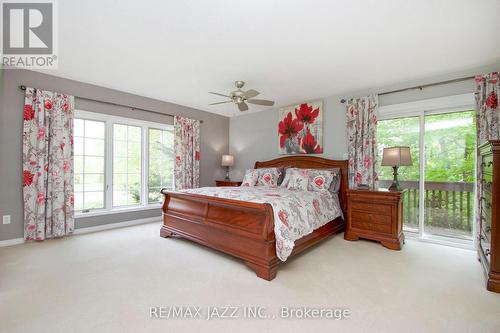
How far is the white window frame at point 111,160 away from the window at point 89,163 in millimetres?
67

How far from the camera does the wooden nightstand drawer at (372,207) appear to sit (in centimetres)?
322

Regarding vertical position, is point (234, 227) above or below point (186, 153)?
below

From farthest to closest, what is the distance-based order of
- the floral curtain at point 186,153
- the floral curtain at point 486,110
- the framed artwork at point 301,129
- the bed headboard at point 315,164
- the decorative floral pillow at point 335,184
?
the floral curtain at point 186,153 < the framed artwork at point 301,129 < the bed headboard at point 315,164 < the decorative floral pillow at point 335,184 < the floral curtain at point 486,110

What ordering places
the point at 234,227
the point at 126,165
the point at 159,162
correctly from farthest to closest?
the point at 159,162
the point at 126,165
the point at 234,227

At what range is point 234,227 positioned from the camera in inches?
103

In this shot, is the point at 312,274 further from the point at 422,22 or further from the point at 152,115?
the point at 152,115

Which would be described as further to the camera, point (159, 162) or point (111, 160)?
point (159, 162)

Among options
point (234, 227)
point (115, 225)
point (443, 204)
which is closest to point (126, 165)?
point (115, 225)

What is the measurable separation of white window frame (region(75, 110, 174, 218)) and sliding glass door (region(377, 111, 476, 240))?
14.9 feet

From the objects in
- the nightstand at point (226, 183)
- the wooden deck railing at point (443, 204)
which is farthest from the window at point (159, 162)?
the wooden deck railing at point (443, 204)

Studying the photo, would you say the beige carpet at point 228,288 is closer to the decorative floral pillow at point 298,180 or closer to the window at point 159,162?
the decorative floral pillow at point 298,180

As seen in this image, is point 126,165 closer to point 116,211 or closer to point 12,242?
point 116,211

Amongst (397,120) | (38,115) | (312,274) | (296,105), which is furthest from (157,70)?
(397,120)

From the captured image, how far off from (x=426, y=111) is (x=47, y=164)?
230 inches
